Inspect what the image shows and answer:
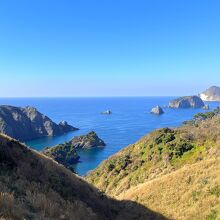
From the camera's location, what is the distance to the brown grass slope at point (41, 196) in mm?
9387

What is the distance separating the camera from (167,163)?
157 feet

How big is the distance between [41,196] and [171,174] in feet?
56.2

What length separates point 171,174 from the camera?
26.8m

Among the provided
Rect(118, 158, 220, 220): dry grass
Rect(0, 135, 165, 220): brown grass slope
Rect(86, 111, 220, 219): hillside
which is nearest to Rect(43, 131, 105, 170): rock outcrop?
Rect(86, 111, 220, 219): hillside

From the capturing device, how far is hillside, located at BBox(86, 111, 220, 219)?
760 inches

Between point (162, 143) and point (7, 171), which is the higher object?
point (7, 171)

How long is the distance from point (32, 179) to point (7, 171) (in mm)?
1146

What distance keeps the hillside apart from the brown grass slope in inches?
73.6

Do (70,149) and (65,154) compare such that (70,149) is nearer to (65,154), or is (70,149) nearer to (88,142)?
(65,154)

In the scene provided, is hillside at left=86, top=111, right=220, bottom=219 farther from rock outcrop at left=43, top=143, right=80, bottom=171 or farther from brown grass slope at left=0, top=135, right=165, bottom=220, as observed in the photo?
rock outcrop at left=43, top=143, right=80, bottom=171

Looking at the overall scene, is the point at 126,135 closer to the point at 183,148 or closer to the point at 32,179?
the point at 183,148

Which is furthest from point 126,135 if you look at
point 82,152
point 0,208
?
point 0,208

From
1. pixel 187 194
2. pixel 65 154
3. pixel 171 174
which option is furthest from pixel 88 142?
pixel 187 194

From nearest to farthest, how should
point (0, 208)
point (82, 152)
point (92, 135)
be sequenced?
point (0, 208) < point (82, 152) < point (92, 135)
